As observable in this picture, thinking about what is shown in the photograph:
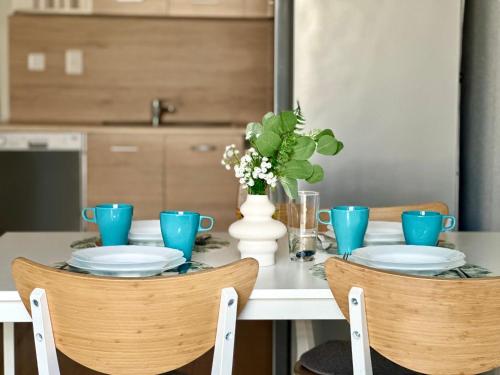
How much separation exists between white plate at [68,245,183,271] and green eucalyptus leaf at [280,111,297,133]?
0.32m

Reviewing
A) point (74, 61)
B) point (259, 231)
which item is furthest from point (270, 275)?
point (74, 61)

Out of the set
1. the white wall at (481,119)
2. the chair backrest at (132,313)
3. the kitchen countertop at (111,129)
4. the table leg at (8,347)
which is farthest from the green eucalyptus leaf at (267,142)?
the kitchen countertop at (111,129)

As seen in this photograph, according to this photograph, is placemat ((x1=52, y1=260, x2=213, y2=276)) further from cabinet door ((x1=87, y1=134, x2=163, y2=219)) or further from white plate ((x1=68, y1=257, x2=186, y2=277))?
cabinet door ((x1=87, y1=134, x2=163, y2=219))

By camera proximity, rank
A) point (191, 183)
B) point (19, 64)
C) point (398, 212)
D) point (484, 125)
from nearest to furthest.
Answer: point (398, 212) < point (484, 125) < point (191, 183) < point (19, 64)

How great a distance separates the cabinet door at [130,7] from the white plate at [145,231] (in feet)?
9.25

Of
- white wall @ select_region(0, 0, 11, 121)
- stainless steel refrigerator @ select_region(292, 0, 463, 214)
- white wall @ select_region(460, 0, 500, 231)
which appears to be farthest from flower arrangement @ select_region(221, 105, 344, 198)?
white wall @ select_region(0, 0, 11, 121)

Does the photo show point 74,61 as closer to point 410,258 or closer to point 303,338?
point 303,338

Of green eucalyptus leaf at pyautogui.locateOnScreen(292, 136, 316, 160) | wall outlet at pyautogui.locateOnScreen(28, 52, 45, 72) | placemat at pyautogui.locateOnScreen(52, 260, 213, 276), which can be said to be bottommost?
placemat at pyautogui.locateOnScreen(52, 260, 213, 276)

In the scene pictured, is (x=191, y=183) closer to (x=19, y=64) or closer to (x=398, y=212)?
(x=19, y=64)

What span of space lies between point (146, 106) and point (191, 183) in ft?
2.32

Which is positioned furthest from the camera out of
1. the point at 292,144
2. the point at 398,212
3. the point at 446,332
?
the point at 398,212

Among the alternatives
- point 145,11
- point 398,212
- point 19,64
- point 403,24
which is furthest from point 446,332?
point 19,64

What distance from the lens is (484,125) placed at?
3.22 metres

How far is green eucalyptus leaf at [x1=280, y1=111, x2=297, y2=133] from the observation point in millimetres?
1594
